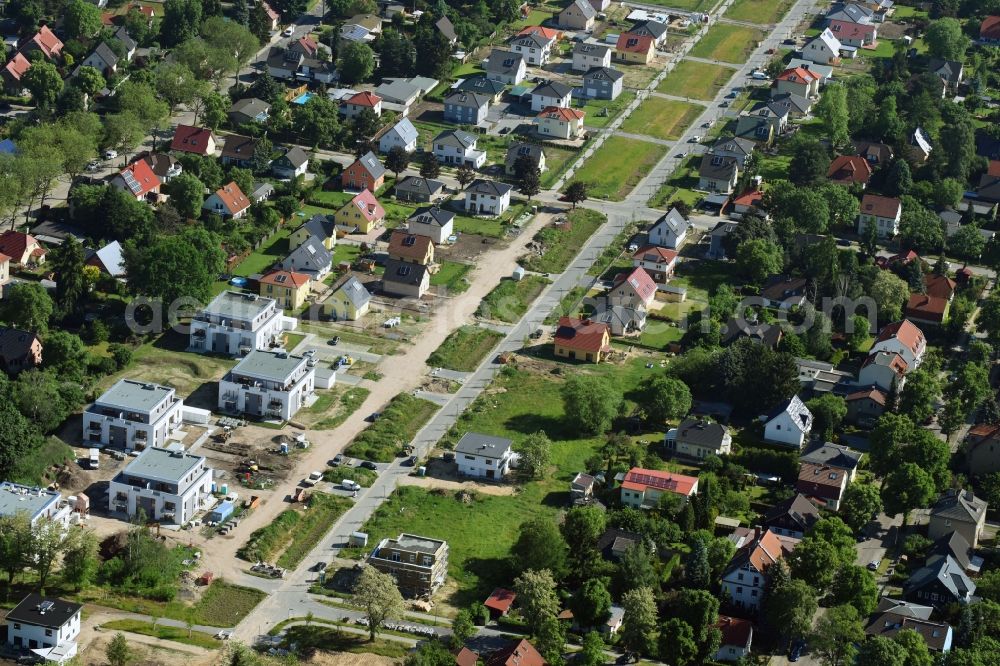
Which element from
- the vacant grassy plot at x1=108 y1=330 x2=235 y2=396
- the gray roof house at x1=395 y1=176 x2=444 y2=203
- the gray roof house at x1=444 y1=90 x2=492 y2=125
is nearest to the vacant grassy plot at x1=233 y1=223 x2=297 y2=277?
the gray roof house at x1=395 y1=176 x2=444 y2=203

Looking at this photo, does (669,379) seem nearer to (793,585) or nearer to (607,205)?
(793,585)

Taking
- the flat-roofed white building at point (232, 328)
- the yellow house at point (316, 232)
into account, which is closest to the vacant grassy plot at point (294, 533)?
the flat-roofed white building at point (232, 328)

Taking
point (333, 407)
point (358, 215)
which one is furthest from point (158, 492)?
point (358, 215)

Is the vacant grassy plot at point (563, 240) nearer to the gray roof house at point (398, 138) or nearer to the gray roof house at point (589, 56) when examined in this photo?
the gray roof house at point (398, 138)

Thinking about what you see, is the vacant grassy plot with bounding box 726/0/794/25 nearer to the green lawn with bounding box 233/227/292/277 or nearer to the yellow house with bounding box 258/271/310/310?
the green lawn with bounding box 233/227/292/277

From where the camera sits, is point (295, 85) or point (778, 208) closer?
point (778, 208)

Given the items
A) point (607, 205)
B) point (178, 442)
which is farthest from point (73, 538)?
point (607, 205)
